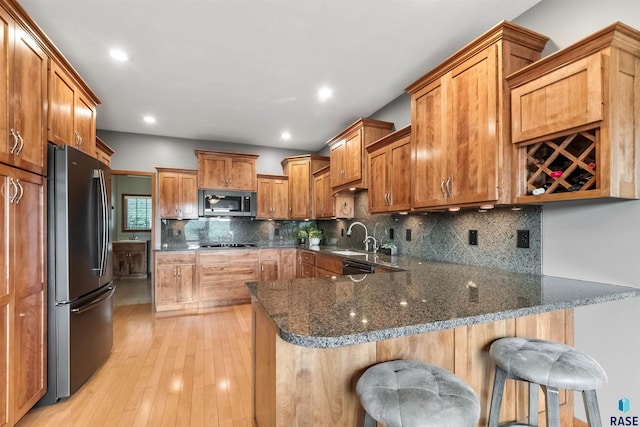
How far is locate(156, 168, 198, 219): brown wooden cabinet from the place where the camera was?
4.47 metres

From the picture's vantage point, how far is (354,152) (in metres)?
3.53

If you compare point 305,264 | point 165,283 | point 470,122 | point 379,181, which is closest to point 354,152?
point 379,181

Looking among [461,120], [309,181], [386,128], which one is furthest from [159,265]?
[461,120]

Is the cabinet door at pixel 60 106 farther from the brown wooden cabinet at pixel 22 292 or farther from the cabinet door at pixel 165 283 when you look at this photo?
the cabinet door at pixel 165 283

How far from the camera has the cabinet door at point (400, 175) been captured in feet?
8.71

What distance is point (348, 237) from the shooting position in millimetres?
4520

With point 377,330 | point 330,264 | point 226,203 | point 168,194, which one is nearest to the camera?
point 377,330

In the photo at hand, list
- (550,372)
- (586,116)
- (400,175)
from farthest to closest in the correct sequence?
(400,175) → (586,116) → (550,372)

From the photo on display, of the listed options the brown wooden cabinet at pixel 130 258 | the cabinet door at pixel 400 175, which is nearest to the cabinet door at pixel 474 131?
the cabinet door at pixel 400 175

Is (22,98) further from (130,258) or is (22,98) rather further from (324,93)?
(130,258)

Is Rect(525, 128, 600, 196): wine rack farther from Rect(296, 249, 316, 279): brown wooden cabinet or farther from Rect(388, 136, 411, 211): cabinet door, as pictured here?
Rect(296, 249, 316, 279): brown wooden cabinet

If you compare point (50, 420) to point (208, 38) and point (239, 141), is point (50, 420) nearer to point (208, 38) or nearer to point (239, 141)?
point (208, 38)

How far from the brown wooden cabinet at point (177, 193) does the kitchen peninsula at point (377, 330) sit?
3.46 m

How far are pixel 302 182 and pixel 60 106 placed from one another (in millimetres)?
3329
